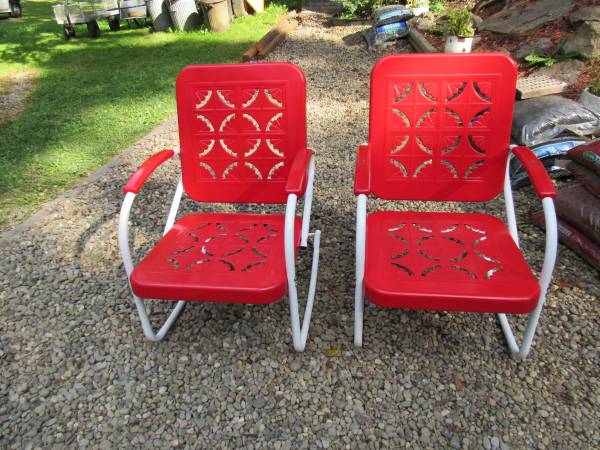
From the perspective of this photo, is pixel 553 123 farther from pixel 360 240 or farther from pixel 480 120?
pixel 360 240

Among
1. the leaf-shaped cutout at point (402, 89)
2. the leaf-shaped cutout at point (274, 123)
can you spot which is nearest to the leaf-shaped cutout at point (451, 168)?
the leaf-shaped cutout at point (402, 89)

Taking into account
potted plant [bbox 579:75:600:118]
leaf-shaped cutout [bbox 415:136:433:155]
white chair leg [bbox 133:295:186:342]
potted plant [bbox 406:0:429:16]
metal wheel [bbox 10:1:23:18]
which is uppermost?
metal wheel [bbox 10:1:23:18]

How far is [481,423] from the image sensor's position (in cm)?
167

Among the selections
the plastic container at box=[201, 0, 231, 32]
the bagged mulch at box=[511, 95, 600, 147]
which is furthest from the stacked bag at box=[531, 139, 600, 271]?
the plastic container at box=[201, 0, 231, 32]

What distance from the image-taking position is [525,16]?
550 centimetres

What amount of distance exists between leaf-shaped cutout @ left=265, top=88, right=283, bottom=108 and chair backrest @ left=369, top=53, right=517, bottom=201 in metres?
0.41

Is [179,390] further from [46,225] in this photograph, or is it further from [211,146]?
[46,225]

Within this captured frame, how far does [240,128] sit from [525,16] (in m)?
5.07

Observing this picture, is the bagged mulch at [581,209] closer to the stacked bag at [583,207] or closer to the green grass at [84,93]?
the stacked bag at [583,207]

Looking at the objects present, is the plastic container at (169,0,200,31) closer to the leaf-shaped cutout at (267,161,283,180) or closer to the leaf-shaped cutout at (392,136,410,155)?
the leaf-shaped cutout at (267,161,283,180)

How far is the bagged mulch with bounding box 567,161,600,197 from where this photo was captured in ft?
7.76

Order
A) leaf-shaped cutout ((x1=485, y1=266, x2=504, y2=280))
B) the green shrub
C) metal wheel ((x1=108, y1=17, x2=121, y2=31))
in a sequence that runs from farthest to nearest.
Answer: metal wheel ((x1=108, y1=17, x2=121, y2=31))
the green shrub
leaf-shaped cutout ((x1=485, y1=266, x2=504, y2=280))

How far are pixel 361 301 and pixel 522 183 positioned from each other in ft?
5.92

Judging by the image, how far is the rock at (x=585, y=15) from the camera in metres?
4.38
